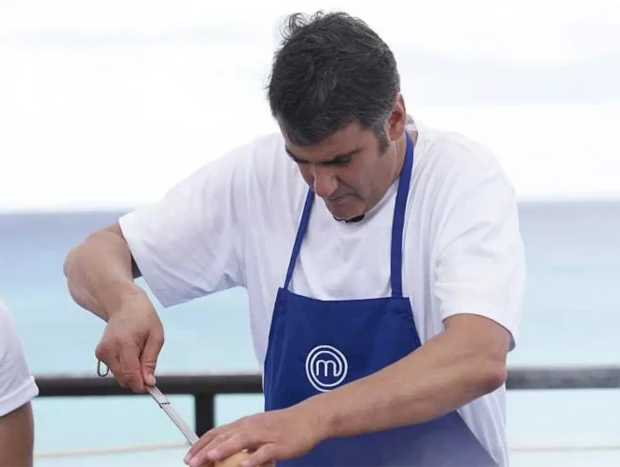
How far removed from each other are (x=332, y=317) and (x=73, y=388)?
793 mm

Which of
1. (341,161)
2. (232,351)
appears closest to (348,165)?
(341,161)

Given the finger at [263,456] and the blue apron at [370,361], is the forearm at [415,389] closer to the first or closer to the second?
the finger at [263,456]

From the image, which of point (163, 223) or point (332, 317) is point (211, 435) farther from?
point (163, 223)

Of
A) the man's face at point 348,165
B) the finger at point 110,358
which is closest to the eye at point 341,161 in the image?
the man's face at point 348,165

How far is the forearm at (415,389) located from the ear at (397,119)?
0.89 ft

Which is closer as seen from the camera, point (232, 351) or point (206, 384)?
Answer: point (206, 384)

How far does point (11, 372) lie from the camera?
57.7 inches

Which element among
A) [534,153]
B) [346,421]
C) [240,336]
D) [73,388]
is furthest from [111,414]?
[534,153]

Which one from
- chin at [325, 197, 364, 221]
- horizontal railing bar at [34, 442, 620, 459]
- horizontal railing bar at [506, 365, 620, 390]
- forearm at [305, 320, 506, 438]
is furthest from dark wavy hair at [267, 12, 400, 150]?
horizontal railing bar at [34, 442, 620, 459]

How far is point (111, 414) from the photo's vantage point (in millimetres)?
6203

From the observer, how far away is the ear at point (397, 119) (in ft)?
3.86

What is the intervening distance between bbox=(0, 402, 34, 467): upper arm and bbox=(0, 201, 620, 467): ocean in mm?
423

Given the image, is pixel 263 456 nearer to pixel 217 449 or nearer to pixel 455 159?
pixel 217 449

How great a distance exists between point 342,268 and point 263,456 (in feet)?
1.38
